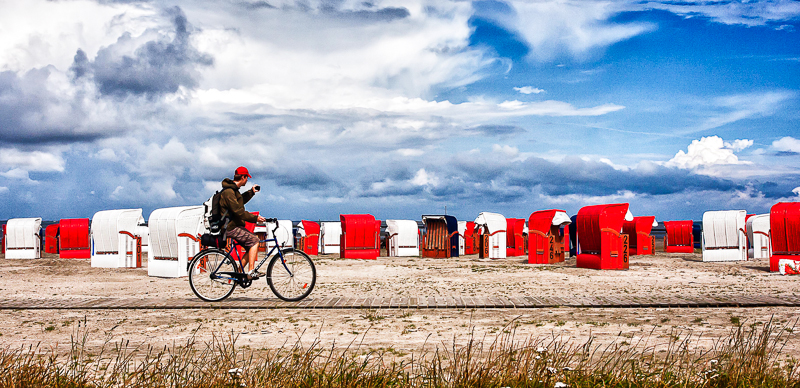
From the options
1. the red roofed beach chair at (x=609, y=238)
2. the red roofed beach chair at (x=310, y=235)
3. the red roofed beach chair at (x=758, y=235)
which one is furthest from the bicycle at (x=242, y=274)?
the red roofed beach chair at (x=310, y=235)

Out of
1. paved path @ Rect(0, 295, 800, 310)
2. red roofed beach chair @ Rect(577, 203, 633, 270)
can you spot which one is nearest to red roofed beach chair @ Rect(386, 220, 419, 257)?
red roofed beach chair @ Rect(577, 203, 633, 270)

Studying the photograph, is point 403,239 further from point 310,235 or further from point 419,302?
point 419,302

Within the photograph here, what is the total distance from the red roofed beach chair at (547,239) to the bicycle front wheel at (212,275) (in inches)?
567

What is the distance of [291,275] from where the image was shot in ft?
31.0

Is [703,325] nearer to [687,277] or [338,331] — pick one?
[338,331]

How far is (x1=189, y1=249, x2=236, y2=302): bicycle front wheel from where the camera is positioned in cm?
955

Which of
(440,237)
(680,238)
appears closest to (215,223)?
(440,237)

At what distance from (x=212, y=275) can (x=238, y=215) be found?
4.22 ft

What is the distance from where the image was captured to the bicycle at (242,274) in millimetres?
9336

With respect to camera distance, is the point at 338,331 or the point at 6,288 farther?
the point at 6,288

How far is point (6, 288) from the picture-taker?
1281cm

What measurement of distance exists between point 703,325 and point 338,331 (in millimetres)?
4432

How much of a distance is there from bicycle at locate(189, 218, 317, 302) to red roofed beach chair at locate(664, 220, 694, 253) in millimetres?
24109

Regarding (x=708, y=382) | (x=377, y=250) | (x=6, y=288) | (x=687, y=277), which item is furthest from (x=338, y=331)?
(x=377, y=250)
